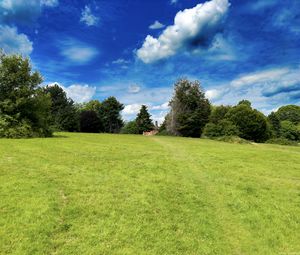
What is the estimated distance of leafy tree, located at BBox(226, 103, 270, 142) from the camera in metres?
46.3

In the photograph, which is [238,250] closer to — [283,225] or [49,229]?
[283,225]

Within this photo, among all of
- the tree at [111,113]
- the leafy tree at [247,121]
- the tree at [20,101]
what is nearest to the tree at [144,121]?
the tree at [111,113]

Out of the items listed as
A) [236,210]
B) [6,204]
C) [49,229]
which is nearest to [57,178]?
[6,204]

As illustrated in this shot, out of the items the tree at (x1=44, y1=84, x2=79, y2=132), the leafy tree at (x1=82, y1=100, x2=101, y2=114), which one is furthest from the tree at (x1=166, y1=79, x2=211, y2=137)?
the leafy tree at (x1=82, y1=100, x2=101, y2=114)

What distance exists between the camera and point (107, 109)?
86188 millimetres

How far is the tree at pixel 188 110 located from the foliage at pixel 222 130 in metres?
8.81

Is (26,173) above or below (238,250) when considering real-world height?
above

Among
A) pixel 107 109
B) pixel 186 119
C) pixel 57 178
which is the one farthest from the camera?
pixel 107 109

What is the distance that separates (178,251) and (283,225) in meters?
3.76

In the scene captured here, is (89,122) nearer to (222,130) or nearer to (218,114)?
(218,114)

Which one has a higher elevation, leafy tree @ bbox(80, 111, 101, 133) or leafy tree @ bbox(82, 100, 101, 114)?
leafy tree @ bbox(82, 100, 101, 114)

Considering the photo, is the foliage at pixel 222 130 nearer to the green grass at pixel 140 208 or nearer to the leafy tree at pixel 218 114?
the leafy tree at pixel 218 114

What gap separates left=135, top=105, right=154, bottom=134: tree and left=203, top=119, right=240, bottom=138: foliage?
37.1m

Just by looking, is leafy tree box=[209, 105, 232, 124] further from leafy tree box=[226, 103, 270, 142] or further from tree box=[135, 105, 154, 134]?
tree box=[135, 105, 154, 134]
